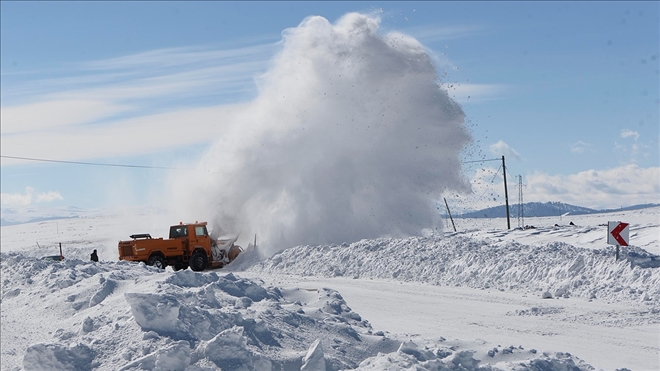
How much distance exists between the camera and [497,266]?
717 inches

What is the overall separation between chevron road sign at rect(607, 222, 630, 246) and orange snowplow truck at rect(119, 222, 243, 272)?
16185mm

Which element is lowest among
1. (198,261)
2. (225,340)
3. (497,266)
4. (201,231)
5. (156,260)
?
(198,261)

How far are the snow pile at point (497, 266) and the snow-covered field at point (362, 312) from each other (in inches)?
1.7

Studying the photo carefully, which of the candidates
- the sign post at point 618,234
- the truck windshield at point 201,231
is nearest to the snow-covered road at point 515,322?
the sign post at point 618,234

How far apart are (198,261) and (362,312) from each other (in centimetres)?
1457

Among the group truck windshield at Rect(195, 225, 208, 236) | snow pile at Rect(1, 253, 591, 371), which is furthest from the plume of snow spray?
snow pile at Rect(1, 253, 591, 371)

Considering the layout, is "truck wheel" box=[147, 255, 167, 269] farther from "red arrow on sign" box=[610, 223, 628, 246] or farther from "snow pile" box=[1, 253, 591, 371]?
"red arrow on sign" box=[610, 223, 628, 246]

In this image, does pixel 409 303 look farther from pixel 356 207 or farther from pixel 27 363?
pixel 356 207

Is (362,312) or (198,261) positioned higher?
(362,312)

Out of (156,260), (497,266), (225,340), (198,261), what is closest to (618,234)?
(497,266)

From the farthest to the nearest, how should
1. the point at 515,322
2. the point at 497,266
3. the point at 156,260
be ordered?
the point at 156,260 < the point at 497,266 < the point at 515,322

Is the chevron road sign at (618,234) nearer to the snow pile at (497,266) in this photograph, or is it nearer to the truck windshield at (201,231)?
the snow pile at (497,266)

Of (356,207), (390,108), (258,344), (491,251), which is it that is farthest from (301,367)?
(390,108)

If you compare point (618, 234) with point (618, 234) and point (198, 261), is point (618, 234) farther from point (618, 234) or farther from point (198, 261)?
point (198, 261)
